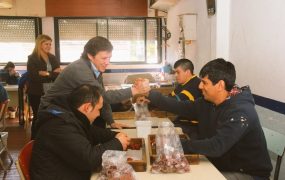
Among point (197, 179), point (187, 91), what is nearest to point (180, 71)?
point (187, 91)

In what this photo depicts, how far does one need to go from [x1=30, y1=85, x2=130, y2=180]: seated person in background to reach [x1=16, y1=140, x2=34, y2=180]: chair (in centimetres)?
3

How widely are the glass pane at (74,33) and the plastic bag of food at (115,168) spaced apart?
6099 mm

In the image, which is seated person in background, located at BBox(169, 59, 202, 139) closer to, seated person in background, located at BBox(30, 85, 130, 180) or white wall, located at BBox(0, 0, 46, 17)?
seated person in background, located at BBox(30, 85, 130, 180)

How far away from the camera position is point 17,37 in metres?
7.44

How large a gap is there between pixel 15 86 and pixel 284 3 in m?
5.06

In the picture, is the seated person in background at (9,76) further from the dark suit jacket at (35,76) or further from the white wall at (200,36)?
the white wall at (200,36)

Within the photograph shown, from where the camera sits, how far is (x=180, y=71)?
11.1 ft

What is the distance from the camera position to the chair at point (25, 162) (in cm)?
165

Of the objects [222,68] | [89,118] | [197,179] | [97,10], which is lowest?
[197,179]

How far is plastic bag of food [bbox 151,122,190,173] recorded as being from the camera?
1651mm

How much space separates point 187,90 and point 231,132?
1.33 metres

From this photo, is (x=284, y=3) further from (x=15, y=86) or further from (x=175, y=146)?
(x=15, y=86)

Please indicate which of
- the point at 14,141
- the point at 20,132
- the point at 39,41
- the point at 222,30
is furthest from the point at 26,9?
the point at 222,30

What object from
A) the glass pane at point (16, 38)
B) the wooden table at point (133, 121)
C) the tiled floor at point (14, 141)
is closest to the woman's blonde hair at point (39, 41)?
the tiled floor at point (14, 141)
